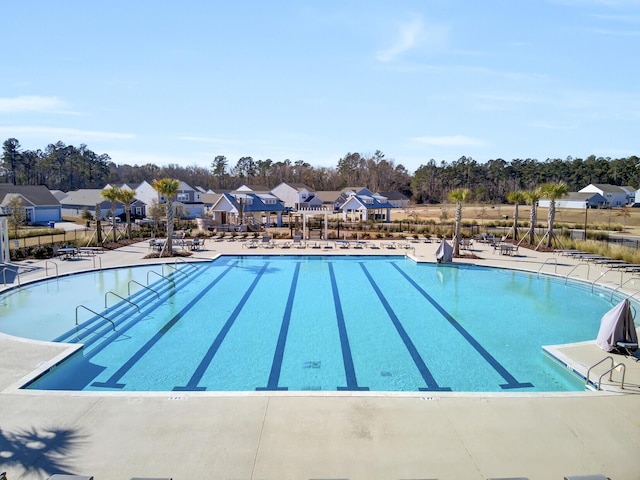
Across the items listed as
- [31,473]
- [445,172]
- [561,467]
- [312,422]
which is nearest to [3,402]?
[31,473]

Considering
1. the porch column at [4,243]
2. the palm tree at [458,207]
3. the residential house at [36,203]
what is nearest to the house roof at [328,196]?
the residential house at [36,203]

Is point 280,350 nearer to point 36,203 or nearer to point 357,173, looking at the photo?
point 36,203

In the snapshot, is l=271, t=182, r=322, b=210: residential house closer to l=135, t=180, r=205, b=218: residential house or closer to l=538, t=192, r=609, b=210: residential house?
l=135, t=180, r=205, b=218: residential house

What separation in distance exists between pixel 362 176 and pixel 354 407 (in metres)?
97.9

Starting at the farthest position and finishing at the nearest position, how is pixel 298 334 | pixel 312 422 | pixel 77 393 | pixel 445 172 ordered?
pixel 445 172 < pixel 298 334 < pixel 77 393 < pixel 312 422

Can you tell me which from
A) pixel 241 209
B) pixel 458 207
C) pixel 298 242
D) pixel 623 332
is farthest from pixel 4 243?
pixel 623 332

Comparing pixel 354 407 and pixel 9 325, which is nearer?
pixel 354 407

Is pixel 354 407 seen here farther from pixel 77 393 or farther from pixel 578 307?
pixel 578 307

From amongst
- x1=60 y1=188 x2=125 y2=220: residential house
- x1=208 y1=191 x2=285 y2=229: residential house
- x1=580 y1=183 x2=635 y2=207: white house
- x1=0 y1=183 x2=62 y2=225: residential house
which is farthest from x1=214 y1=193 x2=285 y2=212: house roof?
x1=580 y1=183 x2=635 y2=207: white house

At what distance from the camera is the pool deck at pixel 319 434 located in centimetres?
Answer: 585

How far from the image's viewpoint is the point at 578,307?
50.9ft

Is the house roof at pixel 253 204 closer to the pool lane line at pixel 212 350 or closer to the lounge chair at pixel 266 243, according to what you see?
the lounge chair at pixel 266 243

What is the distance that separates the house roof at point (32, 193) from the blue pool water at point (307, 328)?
3419 cm

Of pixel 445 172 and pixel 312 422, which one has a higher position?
pixel 445 172
